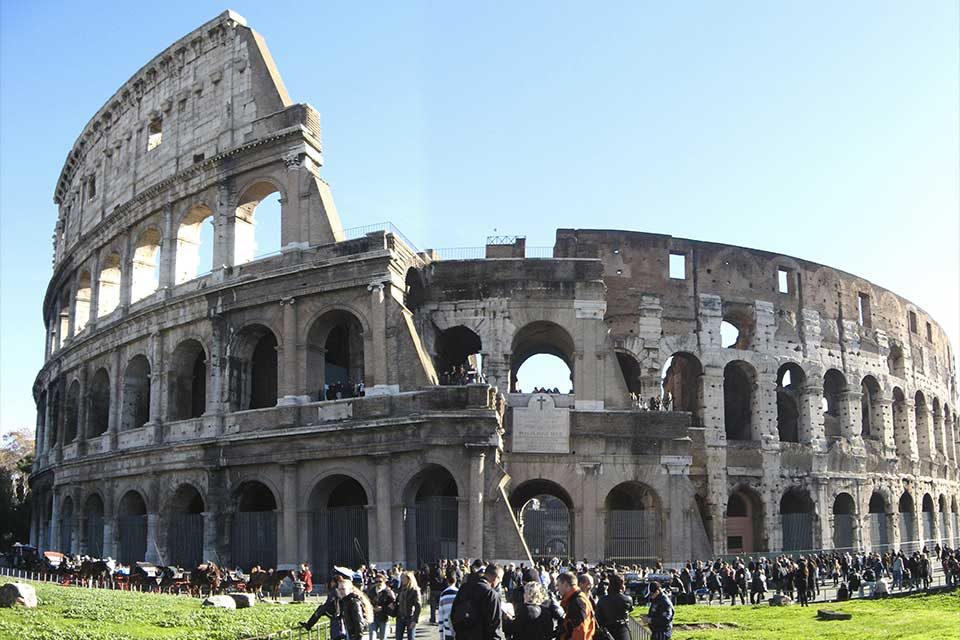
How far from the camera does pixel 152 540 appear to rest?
3081 cm

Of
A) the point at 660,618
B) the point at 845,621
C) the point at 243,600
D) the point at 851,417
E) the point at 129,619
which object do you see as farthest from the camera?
the point at 851,417

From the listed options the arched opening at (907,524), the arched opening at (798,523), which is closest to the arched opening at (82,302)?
the arched opening at (798,523)

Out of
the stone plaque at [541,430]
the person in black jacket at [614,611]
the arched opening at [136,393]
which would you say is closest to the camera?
the person in black jacket at [614,611]

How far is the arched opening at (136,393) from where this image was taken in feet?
110

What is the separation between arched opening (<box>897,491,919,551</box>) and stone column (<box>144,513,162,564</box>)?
84.1 feet

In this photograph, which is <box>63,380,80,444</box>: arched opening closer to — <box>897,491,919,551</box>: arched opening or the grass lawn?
the grass lawn

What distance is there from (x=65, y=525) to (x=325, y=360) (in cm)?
1233

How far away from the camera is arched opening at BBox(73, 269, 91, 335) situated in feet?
127

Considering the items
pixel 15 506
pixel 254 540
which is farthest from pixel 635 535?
pixel 15 506

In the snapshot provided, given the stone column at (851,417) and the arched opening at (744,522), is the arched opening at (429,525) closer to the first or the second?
the arched opening at (744,522)

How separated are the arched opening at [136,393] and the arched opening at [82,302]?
5.98m

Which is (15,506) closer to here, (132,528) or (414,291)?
(132,528)

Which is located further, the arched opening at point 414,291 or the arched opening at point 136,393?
the arched opening at point 136,393

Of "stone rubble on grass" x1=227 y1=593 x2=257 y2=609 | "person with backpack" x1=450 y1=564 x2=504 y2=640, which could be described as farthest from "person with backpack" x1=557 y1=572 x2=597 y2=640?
"stone rubble on grass" x1=227 y1=593 x2=257 y2=609
